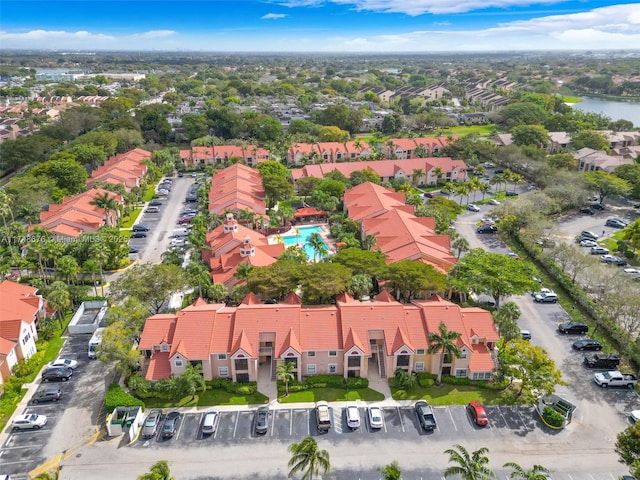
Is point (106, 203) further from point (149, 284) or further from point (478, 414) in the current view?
point (478, 414)

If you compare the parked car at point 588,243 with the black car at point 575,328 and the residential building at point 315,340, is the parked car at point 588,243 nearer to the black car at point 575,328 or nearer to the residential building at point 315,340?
the black car at point 575,328

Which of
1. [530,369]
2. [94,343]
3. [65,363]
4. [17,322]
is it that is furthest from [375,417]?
[17,322]

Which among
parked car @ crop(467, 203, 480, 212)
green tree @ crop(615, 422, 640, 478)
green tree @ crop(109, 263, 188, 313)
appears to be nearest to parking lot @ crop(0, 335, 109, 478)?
green tree @ crop(109, 263, 188, 313)

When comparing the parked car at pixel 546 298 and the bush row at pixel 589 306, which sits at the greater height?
the bush row at pixel 589 306

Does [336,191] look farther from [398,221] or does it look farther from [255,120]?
[255,120]

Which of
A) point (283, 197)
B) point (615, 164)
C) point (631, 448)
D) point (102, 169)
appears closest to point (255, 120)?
point (102, 169)

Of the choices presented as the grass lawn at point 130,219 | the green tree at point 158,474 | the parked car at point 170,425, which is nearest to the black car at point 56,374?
the parked car at point 170,425

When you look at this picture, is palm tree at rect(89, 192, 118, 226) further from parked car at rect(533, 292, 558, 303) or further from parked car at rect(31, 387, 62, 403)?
parked car at rect(533, 292, 558, 303)

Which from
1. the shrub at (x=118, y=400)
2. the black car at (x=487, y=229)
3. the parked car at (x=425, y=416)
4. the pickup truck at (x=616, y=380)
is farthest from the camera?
the black car at (x=487, y=229)

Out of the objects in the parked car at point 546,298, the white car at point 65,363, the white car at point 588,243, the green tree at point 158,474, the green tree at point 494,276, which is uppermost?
the green tree at point 158,474
